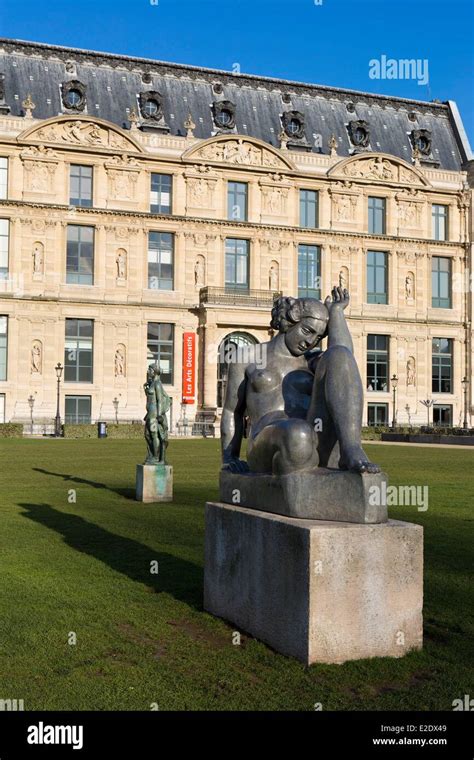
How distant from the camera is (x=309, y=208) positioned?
222ft

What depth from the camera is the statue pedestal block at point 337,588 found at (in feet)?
22.0

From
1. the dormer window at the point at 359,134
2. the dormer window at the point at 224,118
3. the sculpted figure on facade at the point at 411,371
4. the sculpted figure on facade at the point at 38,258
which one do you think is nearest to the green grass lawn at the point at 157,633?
the sculpted figure on facade at the point at 38,258

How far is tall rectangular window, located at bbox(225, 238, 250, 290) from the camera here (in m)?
65.6

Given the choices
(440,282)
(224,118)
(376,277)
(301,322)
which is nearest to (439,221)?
(440,282)

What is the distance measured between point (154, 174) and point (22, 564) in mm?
55384

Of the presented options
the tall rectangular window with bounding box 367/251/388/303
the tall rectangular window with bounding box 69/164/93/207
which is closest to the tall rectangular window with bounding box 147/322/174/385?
the tall rectangular window with bounding box 69/164/93/207

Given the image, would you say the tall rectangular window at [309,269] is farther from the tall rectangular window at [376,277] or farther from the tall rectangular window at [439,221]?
the tall rectangular window at [439,221]

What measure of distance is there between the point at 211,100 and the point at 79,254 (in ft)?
55.3

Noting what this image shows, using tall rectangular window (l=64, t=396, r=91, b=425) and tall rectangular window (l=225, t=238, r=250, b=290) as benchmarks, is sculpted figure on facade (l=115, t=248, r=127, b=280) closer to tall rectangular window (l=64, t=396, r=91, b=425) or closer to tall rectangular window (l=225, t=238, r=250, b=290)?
tall rectangular window (l=225, t=238, r=250, b=290)

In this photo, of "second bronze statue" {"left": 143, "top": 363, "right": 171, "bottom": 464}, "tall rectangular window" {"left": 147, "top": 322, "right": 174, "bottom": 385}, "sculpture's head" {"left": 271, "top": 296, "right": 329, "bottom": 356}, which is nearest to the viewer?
"sculpture's head" {"left": 271, "top": 296, "right": 329, "bottom": 356}

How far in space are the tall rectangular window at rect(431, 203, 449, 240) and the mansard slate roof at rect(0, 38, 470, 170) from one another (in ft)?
13.0

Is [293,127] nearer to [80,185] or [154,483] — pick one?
[80,185]

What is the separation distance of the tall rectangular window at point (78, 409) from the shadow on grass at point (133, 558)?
4566 centimetres

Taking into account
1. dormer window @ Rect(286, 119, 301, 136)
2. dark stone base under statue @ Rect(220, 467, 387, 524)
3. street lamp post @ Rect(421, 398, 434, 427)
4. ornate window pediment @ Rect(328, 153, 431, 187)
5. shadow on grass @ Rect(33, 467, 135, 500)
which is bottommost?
shadow on grass @ Rect(33, 467, 135, 500)
